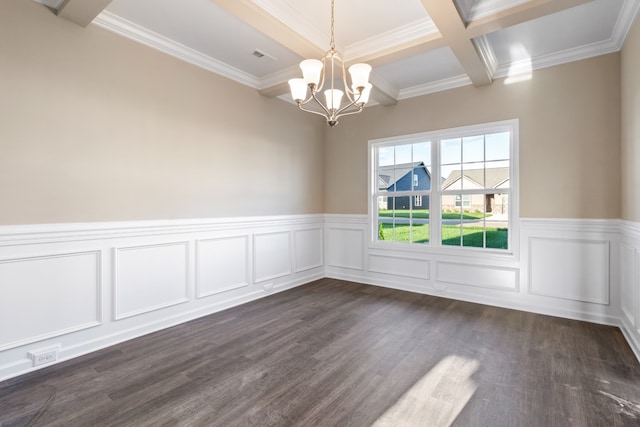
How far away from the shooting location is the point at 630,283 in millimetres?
2912

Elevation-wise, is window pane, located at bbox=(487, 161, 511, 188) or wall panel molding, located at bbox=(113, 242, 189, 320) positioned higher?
window pane, located at bbox=(487, 161, 511, 188)

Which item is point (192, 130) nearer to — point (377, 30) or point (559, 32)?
point (377, 30)

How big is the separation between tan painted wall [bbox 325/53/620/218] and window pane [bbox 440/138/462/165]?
225 mm

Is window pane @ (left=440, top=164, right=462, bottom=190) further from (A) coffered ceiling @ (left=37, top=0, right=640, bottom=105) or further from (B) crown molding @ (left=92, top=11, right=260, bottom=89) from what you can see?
(B) crown molding @ (left=92, top=11, right=260, bottom=89)

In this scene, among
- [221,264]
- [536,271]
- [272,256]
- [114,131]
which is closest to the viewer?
[114,131]

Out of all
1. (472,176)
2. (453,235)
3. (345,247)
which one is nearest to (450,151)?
(472,176)

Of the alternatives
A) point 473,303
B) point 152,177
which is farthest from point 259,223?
point 473,303

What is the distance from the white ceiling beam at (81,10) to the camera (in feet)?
7.73

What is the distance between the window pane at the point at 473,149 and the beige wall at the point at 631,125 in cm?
132

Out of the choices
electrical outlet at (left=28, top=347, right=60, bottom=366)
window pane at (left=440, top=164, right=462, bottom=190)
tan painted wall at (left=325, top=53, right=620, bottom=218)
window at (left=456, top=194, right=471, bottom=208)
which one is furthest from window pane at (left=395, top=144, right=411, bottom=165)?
electrical outlet at (left=28, top=347, right=60, bottom=366)

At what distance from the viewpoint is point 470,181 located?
13.7 feet

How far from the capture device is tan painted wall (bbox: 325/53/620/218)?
3.28m

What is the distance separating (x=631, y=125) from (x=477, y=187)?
5.07 feet

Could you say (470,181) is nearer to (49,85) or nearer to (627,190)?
(627,190)
